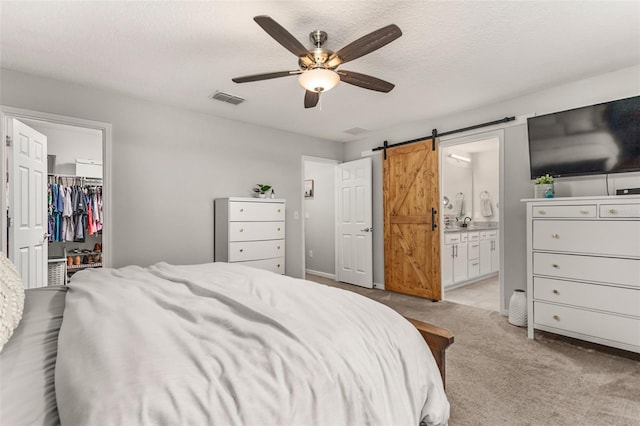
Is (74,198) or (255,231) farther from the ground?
(74,198)

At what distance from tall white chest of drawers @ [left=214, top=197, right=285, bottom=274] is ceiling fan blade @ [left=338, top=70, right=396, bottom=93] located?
208cm

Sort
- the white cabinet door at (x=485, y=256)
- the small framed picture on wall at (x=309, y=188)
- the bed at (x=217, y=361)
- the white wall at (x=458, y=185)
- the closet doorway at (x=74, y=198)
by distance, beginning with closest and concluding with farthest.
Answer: the bed at (x=217, y=361) < the closet doorway at (x=74, y=198) < the white cabinet door at (x=485, y=256) < the white wall at (x=458, y=185) < the small framed picture on wall at (x=309, y=188)

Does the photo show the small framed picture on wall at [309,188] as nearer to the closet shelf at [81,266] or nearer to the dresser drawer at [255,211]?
the dresser drawer at [255,211]

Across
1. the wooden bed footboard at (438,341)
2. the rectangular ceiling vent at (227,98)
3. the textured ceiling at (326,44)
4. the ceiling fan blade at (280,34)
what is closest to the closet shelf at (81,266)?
the textured ceiling at (326,44)

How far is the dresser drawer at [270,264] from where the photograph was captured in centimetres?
395

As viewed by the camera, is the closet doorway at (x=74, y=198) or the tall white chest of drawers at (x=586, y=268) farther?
the closet doorway at (x=74, y=198)

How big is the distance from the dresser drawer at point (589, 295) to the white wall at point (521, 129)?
66 centimetres

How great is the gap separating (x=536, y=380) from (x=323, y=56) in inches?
106

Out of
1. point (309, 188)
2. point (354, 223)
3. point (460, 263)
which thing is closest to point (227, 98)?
point (354, 223)

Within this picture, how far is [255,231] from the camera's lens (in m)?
3.98

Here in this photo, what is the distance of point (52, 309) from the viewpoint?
142cm

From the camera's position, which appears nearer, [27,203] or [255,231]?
[27,203]

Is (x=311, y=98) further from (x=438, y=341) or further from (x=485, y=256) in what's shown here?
(x=485, y=256)

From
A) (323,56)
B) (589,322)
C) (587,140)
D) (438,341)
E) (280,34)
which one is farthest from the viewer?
(587,140)
